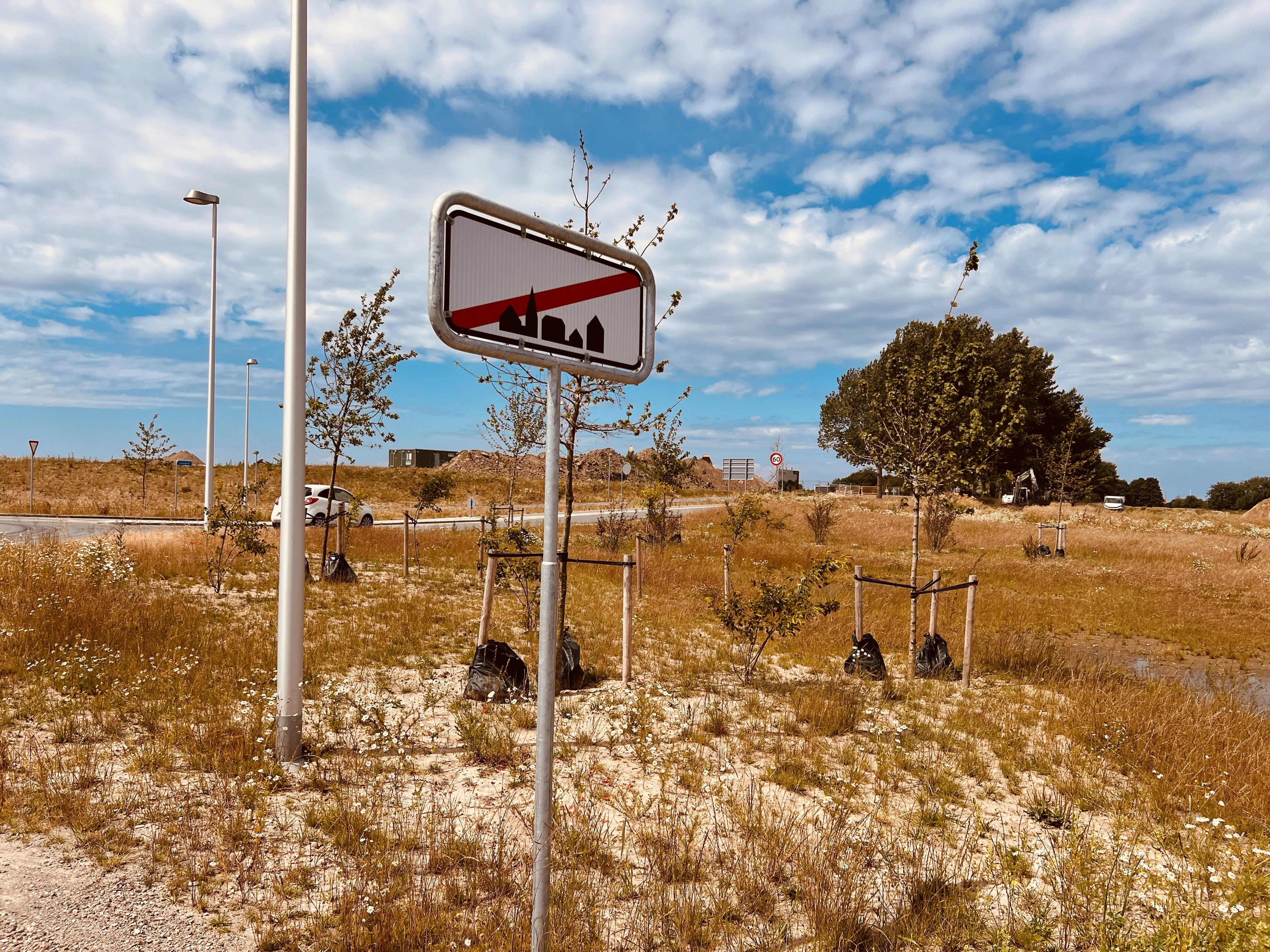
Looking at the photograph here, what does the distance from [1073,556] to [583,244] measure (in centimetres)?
2881

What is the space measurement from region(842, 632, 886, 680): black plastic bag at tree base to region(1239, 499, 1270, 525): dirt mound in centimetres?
4941

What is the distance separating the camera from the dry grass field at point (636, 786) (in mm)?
3236

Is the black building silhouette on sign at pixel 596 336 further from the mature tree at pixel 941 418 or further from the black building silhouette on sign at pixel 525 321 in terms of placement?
the mature tree at pixel 941 418

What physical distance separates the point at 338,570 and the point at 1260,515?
6172 cm

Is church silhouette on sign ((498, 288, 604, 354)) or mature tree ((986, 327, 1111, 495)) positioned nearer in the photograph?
church silhouette on sign ((498, 288, 604, 354))

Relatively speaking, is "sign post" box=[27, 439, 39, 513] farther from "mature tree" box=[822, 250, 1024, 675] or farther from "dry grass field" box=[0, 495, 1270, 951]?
"mature tree" box=[822, 250, 1024, 675]

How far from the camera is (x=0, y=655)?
669 cm

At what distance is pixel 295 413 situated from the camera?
4.91m

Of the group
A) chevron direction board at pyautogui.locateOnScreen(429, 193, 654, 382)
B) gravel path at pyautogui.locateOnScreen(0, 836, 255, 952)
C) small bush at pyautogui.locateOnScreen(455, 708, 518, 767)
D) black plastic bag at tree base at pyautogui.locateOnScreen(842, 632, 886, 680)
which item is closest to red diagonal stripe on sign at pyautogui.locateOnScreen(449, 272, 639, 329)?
chevron direction board at pyautogui.locateOnScreen(429, 193, 654, 382)

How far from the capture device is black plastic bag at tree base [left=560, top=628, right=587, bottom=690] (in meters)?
7.34

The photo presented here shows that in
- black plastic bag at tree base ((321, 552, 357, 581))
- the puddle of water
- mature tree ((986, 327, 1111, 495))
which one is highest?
mature tree ((986, 327, 1111, 495))

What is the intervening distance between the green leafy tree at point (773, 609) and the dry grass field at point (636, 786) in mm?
672

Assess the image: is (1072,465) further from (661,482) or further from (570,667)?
(570,667)

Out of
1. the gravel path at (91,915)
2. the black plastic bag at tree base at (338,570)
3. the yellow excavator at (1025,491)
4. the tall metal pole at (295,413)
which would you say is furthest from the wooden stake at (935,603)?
the yellow excavator at (1025,491)
